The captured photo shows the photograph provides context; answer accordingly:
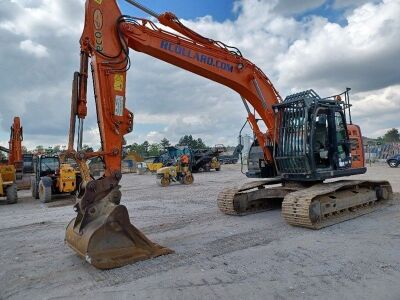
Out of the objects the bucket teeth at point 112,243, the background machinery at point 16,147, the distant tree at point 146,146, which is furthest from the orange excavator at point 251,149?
the distant tree at point 146,146

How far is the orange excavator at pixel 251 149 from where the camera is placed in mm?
5594

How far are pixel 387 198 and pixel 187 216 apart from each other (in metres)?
5.31

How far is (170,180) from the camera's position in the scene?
20.0 metres

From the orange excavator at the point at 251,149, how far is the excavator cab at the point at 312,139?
0.07 feet

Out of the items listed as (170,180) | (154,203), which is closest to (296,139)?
(154,203)

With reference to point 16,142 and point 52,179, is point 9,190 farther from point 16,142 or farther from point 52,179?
point 16,142

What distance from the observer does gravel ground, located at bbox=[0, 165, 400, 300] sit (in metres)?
4.36

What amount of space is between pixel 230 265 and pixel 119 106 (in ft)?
10.1

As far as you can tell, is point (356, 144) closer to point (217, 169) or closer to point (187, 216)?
point (187, 216)

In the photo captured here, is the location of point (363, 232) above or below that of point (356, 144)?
below

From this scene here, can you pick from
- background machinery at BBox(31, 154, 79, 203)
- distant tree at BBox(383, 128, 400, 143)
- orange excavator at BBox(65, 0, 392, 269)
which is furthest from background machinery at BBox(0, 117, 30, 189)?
distant tree at BBox(383, 128, 400, 143)

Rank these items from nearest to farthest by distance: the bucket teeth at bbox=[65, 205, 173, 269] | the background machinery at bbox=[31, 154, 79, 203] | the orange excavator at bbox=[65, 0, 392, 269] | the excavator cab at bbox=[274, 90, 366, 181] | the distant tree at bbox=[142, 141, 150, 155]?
the bucket teeth at bbox=[65, 205, 173, 269]
the orange excavator at bbox=[65, 0, 392, 269]
the excavator cab at bbox=[274, 90, 366, 181]
the background machinery at bbox=[31, 154, 79, 203]
the distant tree at bbox=[142, 141, 150, 155]

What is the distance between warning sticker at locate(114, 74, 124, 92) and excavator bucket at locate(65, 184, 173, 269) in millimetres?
1888

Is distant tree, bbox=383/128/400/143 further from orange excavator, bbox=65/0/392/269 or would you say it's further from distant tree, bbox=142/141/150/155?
orange excavator, bbox=65/0/392/269
